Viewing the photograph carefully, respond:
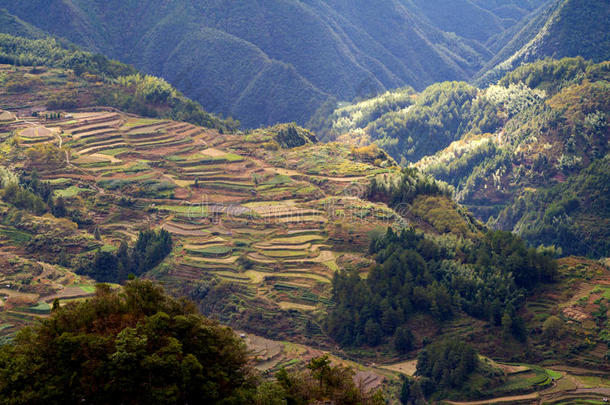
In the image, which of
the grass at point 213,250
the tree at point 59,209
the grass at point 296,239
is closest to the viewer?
the grass at point 213,250

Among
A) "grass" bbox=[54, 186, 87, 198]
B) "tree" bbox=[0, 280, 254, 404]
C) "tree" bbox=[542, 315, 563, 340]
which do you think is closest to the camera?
"tree" bbox=[0, 280, 254, 404]

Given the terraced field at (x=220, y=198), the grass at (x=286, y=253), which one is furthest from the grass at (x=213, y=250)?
the grass at (x=286, y=253)

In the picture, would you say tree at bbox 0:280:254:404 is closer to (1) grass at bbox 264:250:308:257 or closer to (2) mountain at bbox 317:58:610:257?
(1) grass at bbox 264:250:308:257

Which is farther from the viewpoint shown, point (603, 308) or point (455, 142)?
point (455, 142)

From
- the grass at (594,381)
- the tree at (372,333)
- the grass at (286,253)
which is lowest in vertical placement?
the tree at (372,333)

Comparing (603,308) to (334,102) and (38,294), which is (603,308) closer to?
(38,294)

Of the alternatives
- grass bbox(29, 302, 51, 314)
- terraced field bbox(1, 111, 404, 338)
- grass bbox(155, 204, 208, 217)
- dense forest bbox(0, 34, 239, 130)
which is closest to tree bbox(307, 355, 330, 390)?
terraced field bbox(1, 111, 404, 338)

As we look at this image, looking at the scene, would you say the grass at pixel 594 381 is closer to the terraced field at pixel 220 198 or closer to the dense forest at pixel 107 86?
the terraced field at pixel 220 198

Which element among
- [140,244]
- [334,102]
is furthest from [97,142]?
[334,102]
